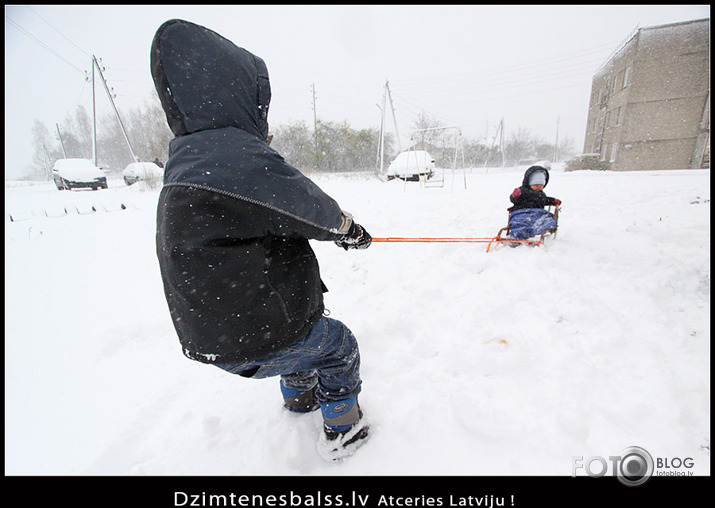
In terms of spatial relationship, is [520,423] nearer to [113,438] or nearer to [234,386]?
[234,386]

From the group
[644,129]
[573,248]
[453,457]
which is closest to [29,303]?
[453,457]

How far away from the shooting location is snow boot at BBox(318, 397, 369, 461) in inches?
61.3

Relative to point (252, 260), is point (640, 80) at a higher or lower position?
higher

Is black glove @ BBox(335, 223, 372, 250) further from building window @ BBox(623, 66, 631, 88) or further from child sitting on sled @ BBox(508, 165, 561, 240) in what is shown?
building window @ BBox(623, 66, 631, 88)

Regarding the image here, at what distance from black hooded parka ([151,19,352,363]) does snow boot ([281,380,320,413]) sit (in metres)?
0.77

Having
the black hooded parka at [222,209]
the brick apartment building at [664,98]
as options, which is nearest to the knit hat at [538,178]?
the black hooded parka at [222,209]

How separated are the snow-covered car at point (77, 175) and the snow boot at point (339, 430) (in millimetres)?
17315

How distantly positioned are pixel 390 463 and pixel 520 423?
2.49ft

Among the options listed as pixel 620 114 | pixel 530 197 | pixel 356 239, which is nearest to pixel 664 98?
pixel 620 114

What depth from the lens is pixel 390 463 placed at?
1.55 meters

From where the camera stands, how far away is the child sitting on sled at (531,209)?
4.09 meters

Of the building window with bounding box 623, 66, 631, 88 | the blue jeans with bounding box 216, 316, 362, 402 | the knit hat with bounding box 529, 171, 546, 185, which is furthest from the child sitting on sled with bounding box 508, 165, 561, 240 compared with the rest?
the building window with bounding box 623, 66, 631, 88

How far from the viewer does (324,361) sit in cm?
150

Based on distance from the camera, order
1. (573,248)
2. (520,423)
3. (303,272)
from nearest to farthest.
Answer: (303,272) < (520,423) < (573,248)
